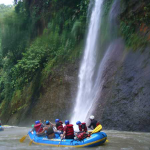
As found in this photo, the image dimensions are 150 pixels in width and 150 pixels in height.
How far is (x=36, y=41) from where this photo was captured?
27391 millimetres

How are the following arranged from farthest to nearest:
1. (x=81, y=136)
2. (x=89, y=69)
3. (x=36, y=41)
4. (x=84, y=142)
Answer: (x=36, y=41), (x=89, y=69), (x=81, y=136), (x=84, y=142)

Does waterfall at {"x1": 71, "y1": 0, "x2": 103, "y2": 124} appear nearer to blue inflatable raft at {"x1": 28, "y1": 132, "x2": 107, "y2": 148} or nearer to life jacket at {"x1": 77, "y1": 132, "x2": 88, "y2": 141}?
blue inflatable raft at {"x1": 28, "y1": 132, "x2": 107, "y2": 148}

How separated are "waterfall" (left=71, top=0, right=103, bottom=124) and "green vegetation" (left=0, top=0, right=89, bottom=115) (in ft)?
4.85

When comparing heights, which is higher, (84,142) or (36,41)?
(36,41)

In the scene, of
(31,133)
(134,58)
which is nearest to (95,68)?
(134,58)

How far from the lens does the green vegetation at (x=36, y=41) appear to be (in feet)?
78.1

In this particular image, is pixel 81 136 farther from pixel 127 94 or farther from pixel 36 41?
pixel 36 41

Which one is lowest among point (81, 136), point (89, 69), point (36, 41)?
point (81, 136)

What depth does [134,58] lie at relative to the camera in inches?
587

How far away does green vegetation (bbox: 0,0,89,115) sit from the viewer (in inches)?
938

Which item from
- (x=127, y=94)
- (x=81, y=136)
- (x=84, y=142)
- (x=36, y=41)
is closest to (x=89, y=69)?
(x=127, y=94)

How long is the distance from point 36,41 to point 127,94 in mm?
16277

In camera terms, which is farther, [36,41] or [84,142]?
[36,41]

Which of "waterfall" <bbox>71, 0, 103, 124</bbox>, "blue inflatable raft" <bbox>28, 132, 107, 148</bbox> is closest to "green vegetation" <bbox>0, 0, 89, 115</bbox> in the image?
"waterfall" <bbox>71, 0, 103, 124</bbox>
